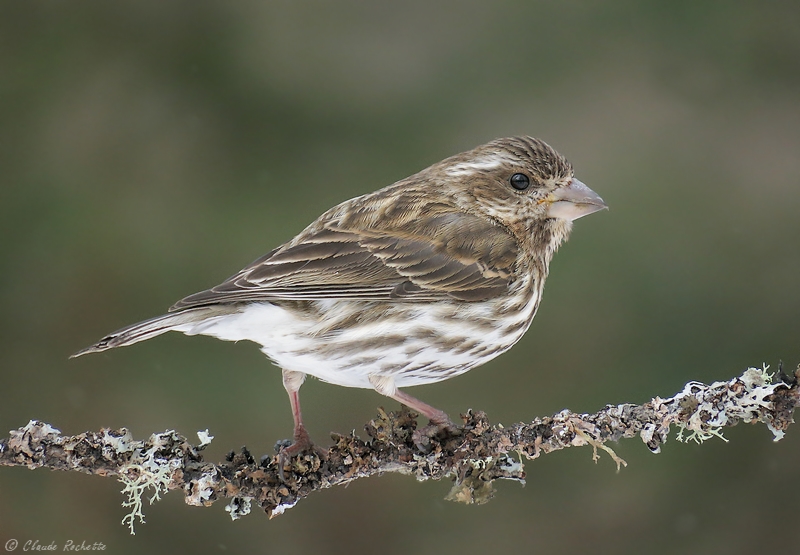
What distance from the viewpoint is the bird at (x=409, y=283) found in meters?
4.46

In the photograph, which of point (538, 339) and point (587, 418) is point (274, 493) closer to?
point (587, 418)

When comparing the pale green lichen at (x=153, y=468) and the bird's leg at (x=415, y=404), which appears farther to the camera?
the bird's leg at (x=415, y=404)

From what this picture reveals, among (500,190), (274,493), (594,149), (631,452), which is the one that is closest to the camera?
(274,493)

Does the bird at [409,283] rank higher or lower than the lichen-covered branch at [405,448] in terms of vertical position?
higher

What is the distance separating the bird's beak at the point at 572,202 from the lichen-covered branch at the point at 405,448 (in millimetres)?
1356

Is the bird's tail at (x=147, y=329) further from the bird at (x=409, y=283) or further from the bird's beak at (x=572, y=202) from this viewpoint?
the bird's beak at (x=572, y=202)

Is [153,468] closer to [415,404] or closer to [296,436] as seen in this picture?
[296,436]

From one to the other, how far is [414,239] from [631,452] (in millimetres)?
2084

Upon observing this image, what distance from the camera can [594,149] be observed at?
6.55m

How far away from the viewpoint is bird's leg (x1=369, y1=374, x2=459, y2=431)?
4172mm

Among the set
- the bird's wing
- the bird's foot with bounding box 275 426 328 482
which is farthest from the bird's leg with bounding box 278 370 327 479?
the bird's wing

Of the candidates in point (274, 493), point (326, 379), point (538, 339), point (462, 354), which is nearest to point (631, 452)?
point (538, 339)

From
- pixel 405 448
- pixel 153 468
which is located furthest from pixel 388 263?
pixel 153 468

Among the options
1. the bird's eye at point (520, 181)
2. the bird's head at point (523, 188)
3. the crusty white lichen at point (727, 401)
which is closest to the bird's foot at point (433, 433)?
the crusty white lichen at point (727, 401)
